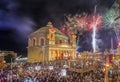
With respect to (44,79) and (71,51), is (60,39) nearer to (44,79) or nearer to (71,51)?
(71,51)

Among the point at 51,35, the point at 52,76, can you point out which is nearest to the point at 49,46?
the point at 51,35

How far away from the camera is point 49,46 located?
76062mm

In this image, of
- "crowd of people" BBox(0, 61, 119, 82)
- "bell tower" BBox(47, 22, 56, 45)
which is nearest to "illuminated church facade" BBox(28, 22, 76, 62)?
"bell tower" BBox(47, 22, 56, 45)

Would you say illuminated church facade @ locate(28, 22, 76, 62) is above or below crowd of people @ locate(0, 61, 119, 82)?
above

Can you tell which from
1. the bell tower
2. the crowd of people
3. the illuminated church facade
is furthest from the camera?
the bell tower

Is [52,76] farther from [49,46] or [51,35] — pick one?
[51,35]

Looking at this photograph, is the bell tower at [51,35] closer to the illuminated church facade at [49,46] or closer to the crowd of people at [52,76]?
the illuminated church facade at [49,46]

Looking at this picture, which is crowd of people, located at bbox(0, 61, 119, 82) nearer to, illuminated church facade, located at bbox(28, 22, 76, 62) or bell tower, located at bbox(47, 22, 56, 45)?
illuminated church facade, located at bbox(28, 22, 76, 62)

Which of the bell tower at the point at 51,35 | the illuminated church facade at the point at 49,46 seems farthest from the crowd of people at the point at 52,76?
the bell tower at the point at 51,35

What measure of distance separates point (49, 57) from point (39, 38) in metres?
7.77

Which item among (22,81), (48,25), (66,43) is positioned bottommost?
(22,81)

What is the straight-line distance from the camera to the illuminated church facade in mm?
76562

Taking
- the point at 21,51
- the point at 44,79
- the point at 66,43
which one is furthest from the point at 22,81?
the point at 21,51

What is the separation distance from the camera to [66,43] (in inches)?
3346
